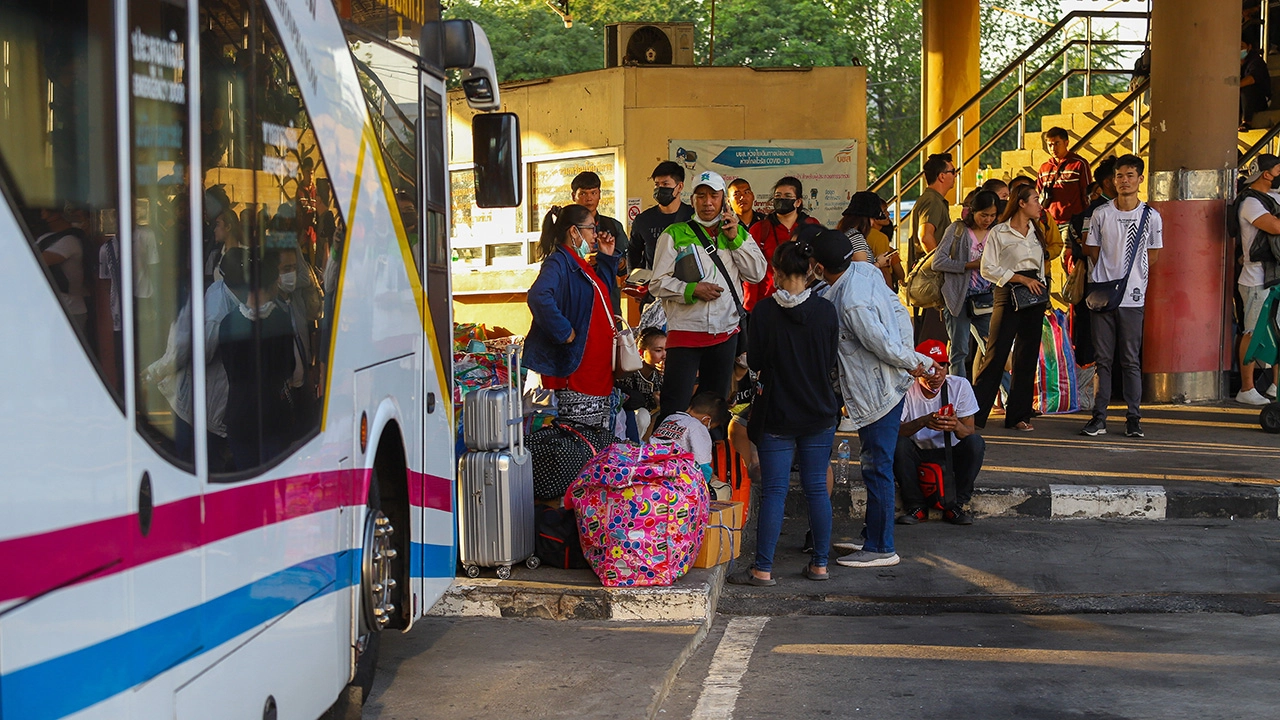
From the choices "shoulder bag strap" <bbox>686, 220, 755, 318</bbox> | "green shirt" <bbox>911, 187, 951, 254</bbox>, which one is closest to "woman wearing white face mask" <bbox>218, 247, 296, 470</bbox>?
"shoulder bag strap" <bbox>686, 220, 755, 318</bbox>

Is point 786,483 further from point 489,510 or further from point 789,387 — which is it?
point 489,510

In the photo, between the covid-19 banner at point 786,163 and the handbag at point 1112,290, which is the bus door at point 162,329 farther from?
the covid-19 banner at point 786,163

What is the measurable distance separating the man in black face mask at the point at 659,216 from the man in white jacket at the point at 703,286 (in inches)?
27.6

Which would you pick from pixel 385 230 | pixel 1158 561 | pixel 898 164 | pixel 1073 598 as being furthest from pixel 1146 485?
pixel 898 164

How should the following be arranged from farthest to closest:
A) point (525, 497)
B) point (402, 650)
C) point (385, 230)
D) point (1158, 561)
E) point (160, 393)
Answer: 1. point (1158, 561)
2. point (525, 497)
3. point (402, 650)
4. point (385, 230)
5. point (160, 393)

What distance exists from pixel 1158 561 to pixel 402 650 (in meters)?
4.12

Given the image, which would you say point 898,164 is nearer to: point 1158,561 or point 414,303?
point 1158,561

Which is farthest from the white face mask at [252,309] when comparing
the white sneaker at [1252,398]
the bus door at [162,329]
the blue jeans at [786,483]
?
the white sneaker at [1252,398]

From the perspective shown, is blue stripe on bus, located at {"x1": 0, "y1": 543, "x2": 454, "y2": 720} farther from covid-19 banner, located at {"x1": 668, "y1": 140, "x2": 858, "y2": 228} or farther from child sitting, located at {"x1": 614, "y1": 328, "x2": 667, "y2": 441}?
covid-19 banner, located at {"x1": 668, "y1": 140, "x2": 858, "y2": 228}

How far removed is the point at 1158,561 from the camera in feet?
24.5

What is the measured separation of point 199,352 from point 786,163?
1214cm

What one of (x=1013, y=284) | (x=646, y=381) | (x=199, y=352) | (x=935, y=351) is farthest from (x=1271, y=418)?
(x=199, y=352)

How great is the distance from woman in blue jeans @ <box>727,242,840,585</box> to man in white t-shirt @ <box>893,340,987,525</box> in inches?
43.3

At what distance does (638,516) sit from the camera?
20.6 ft
